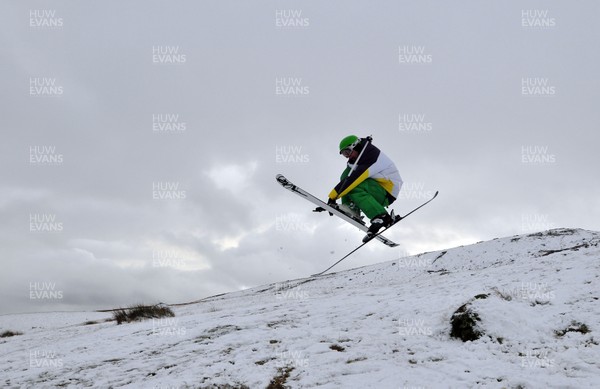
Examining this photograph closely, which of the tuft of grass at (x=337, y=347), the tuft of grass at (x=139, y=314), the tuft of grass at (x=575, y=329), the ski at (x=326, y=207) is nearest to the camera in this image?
the tuft of grass at (x=575, y=329)

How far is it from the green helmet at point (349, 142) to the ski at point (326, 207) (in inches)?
50.6

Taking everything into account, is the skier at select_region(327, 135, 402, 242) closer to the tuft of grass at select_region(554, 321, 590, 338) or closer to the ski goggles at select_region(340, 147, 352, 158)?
the ski goggles at select_region(340, 147, 352, 158)

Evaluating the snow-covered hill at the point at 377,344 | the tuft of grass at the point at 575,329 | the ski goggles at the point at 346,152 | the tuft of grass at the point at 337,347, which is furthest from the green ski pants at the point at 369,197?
the tuft of grass at the point at 575,329

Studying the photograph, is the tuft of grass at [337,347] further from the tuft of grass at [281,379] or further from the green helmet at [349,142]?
the green helmet at [349,142]

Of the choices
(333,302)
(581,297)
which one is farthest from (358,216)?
(581,297)

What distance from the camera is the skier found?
7.95m

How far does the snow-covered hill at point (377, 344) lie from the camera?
4867 millimetres

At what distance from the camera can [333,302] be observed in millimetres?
8984

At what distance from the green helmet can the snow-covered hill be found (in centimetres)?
317

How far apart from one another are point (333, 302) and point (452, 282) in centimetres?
286

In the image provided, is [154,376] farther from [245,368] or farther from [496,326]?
[496,326]

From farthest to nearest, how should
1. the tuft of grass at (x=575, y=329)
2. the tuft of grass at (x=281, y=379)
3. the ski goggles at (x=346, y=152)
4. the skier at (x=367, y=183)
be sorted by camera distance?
the ski goggles at (x=346, y=152) → the skier at (x=367, y=183) → the tuft of grass at (x=575, y=329) → the tuft of grass at (x=281, y=379)

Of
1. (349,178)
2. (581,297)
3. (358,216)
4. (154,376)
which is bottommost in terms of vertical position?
(154,376)

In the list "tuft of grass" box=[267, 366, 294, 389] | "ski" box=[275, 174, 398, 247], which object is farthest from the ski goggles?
"tuft of grass" box=[267, 366, 294, 389]
